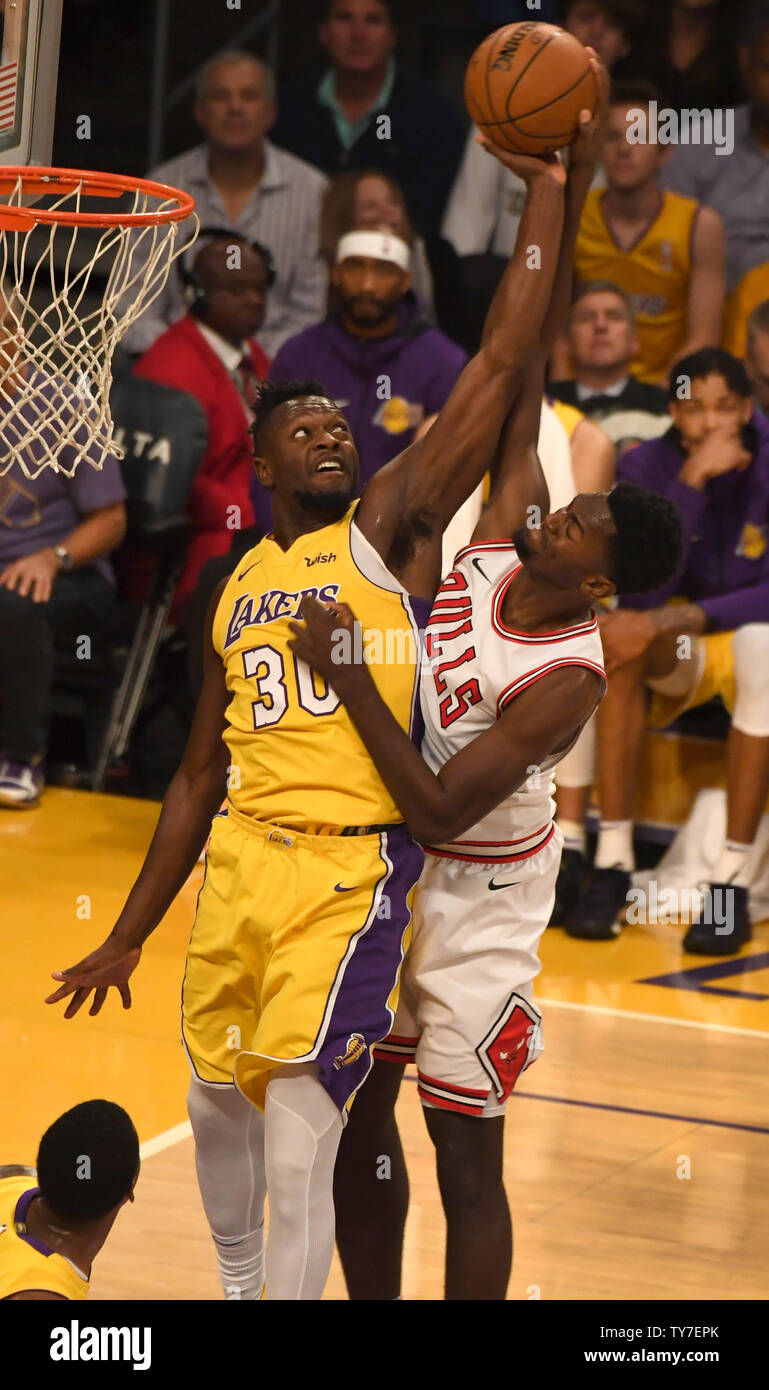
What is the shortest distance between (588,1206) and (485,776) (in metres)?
1.64

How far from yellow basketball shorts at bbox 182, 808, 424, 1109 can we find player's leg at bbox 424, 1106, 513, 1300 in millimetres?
244

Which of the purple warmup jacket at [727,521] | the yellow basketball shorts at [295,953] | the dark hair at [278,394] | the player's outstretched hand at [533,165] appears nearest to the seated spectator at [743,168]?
the purple warmup jacket at [727,521]

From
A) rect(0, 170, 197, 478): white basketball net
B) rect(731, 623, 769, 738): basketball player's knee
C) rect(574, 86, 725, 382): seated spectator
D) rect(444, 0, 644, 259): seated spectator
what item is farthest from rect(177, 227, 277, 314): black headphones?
rect(731, 623, 769, 738): basketball player's knee

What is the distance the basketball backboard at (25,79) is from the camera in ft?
13.8

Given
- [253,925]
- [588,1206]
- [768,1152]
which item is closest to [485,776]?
[253,925]

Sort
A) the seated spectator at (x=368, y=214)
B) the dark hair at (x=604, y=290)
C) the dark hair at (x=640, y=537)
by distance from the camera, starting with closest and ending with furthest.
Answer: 1. the dark hair at (x=640, y=537)
2. the dark hair at (x=604, y=290)
3. the seated spectator at (x=368, y=214)

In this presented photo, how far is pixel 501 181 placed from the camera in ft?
26.9

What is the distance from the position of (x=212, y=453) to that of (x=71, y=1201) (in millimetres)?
5236

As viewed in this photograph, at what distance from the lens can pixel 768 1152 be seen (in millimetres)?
4867

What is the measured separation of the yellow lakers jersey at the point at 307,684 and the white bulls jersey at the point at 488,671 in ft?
0.17

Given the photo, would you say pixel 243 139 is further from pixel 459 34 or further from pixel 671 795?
pixel 671 795

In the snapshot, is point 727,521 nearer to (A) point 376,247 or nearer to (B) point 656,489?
(B) point 656,489

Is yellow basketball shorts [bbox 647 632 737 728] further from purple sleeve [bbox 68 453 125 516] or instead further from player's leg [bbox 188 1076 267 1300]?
player's leg [bbox 188 1076 267 1300]

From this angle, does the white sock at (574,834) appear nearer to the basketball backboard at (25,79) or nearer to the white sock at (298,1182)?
the basketball backboard at (25,79)
